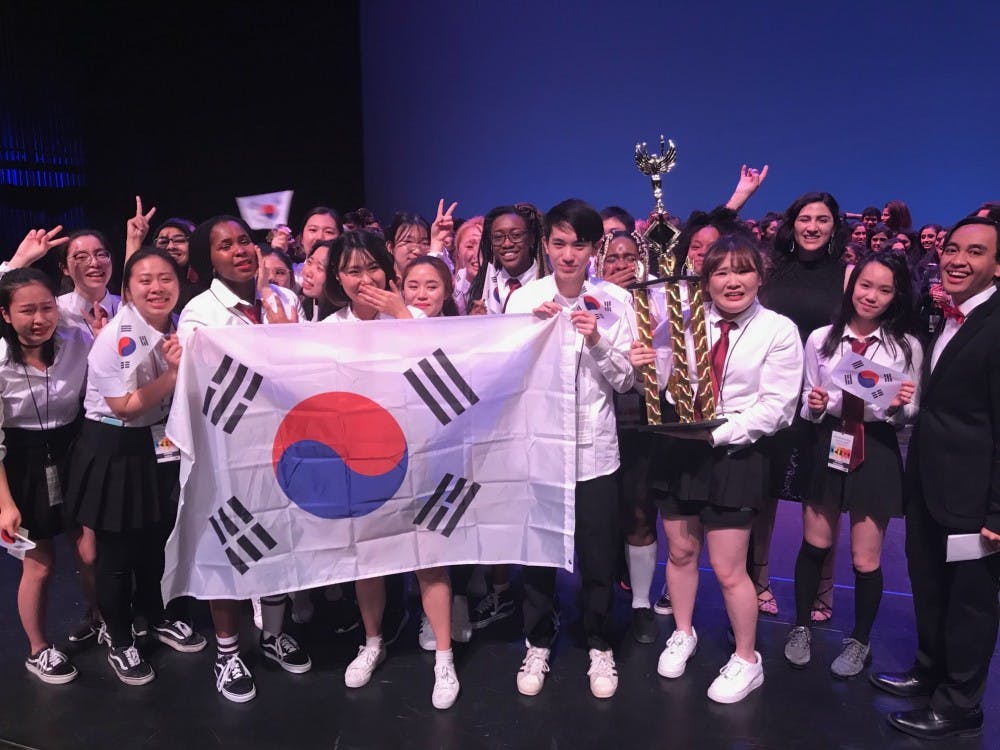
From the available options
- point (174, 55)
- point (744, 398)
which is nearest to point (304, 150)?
point (174, 55)

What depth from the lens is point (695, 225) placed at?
3.40 m

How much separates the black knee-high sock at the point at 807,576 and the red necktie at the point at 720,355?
2.57ft

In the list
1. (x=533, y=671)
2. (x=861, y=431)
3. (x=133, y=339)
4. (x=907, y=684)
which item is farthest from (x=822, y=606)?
(x=133, y=339)

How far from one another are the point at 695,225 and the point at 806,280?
21.2 inches

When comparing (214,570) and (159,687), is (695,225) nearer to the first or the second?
(214,570)

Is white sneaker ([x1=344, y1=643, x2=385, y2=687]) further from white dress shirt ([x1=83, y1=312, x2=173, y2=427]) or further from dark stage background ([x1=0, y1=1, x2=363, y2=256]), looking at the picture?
dark stage background ([x1=0, y1=1, x2=363, y2=256])

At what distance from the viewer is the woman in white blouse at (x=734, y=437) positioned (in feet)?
8.04

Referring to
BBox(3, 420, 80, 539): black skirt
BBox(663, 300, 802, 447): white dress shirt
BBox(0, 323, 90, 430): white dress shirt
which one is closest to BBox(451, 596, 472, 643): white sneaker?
BBox(663, 300, 802, 447): white dress shirt

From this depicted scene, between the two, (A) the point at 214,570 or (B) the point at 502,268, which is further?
(B) the point at 502,268

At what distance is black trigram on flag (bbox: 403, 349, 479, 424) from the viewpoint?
8.34 feet

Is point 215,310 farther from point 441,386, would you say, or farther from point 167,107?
point 167,107

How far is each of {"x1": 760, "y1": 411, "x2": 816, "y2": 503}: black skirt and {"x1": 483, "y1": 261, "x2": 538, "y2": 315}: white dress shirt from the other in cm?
120

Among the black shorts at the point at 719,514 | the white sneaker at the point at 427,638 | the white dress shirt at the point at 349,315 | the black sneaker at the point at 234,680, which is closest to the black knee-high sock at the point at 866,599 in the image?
the black shorts at the point at 719,514

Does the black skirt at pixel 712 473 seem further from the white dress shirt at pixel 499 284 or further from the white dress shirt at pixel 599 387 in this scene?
the white dress shirt at pixel 499 284
